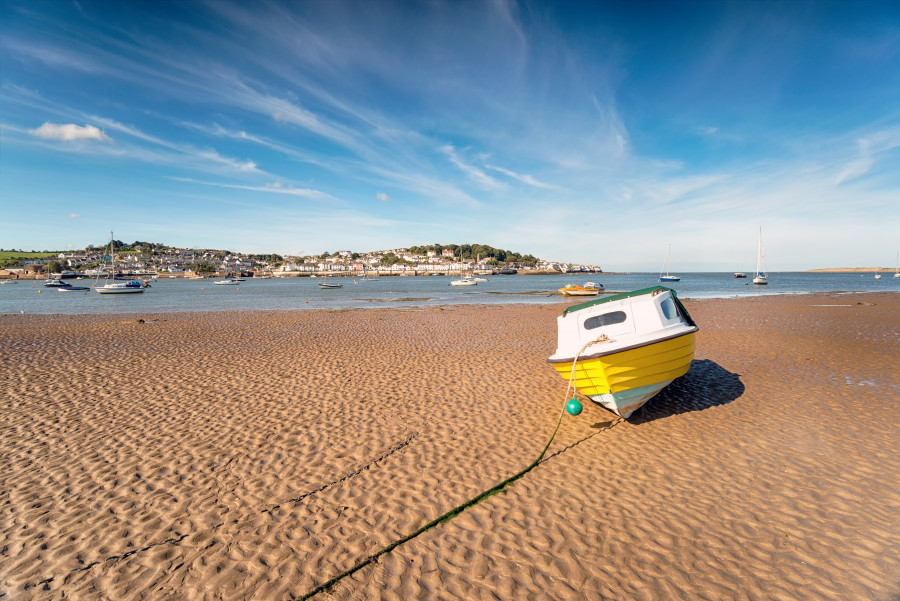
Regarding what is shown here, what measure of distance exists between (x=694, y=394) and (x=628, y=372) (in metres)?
4.36

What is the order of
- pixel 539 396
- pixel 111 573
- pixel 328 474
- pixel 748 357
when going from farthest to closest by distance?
pixel 748 357, pixel 539 396, pixel 328 474, pixel 111 573

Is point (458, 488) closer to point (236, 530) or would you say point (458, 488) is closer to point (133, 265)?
point (236, 530)

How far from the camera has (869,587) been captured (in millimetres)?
4496

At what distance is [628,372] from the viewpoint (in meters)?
8.48

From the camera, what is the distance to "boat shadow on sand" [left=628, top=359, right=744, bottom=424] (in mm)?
9953

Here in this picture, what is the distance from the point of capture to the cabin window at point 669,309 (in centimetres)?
999

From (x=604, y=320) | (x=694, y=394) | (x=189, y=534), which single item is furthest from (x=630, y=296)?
(x=189, y=534)

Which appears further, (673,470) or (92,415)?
(92,415)

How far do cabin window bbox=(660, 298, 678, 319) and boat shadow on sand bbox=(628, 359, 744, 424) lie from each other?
2.40m

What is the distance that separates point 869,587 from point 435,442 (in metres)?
6.45

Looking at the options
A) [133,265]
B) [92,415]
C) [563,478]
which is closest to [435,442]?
[563,478]

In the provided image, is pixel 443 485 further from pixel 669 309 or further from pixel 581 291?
pixel 581 291

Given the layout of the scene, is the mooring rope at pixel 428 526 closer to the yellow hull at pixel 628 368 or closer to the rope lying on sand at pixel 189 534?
the yellow hull at pixel 628 368

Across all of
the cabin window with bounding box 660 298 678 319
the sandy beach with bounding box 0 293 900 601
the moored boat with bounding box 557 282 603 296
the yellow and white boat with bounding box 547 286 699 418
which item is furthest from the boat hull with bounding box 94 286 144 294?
the cabin window with bounding box 660 298 678 319
